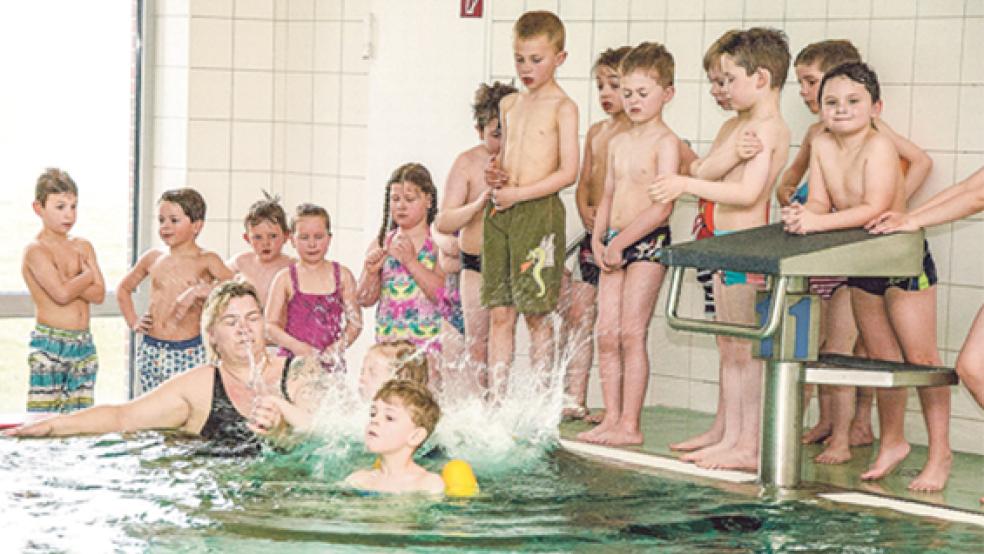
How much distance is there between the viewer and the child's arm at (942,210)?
5141 millimetres

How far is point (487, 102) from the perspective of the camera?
704cm

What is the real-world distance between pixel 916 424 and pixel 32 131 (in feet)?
26.1

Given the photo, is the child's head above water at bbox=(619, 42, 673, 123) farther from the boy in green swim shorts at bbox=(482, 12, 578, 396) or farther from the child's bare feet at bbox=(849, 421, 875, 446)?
the child's bare feet at bbox=(849, 421, 875, 446)

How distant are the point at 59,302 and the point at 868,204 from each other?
4.25 meters

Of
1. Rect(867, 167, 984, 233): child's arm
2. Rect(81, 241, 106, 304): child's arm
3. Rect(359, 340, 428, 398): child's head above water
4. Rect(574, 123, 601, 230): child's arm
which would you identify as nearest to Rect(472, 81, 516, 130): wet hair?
Rect(574, 123, 601, 230): child's arm

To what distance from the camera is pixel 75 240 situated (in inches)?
303

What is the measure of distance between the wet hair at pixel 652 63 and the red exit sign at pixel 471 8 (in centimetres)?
189

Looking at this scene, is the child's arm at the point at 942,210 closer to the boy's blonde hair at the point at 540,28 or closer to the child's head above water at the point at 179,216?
the boy's blonde hair at the point at 540,28

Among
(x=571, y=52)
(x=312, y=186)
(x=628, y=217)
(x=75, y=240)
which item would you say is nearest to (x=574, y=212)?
(x=571, y=52)

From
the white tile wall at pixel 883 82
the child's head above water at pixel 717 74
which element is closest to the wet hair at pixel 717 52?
the child's head above water at pixel 717 74

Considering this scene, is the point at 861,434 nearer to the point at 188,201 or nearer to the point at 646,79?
the point at 646,79

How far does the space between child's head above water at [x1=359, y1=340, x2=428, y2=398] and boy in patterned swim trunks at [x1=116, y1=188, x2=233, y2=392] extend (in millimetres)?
2436

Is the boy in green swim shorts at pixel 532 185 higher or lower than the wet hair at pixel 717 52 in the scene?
lower

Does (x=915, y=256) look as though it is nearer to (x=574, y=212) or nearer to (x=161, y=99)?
(x=574, y=212)
